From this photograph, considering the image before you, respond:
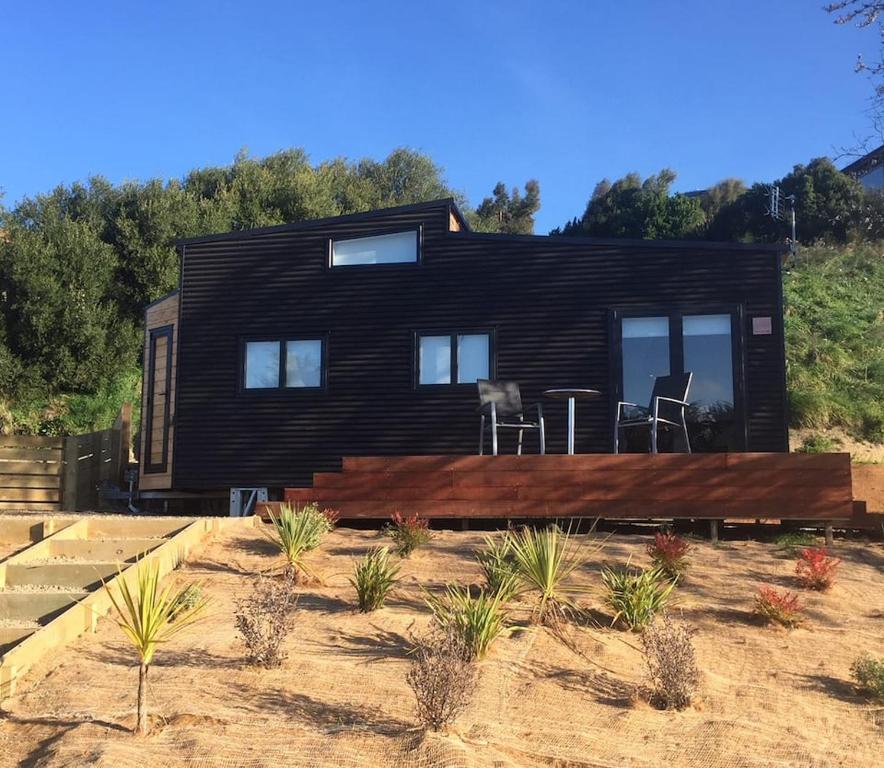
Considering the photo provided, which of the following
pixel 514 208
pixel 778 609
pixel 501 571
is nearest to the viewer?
pixel 778 609

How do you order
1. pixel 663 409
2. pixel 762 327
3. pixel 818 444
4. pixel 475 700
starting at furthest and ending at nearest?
pixel 818 444, pixel 762 327, pixel 663 409, pixel 475 700

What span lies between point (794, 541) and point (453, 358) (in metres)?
5.13

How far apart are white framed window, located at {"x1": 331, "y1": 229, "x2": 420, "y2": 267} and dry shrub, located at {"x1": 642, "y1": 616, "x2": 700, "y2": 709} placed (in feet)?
26.6

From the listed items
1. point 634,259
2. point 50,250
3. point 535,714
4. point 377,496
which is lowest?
point 535,714

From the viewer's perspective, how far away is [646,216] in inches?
1401

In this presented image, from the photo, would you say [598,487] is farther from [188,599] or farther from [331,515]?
[188,599]

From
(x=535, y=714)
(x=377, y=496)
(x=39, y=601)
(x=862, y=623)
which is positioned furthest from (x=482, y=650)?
(x=377, y=496)

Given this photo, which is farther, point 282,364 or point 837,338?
point 837,338

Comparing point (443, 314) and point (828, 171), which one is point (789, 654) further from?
point (828, 171)

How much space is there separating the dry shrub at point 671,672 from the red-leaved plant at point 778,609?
4.16 feet

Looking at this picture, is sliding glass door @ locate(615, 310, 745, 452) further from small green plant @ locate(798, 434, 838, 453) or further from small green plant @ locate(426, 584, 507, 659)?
small green plant @ locate(426, 584, 507, 659)

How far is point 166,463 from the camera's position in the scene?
12.8 metres

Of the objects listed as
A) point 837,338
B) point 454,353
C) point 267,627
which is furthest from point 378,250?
point 837,338

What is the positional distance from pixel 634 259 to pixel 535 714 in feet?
26.1
